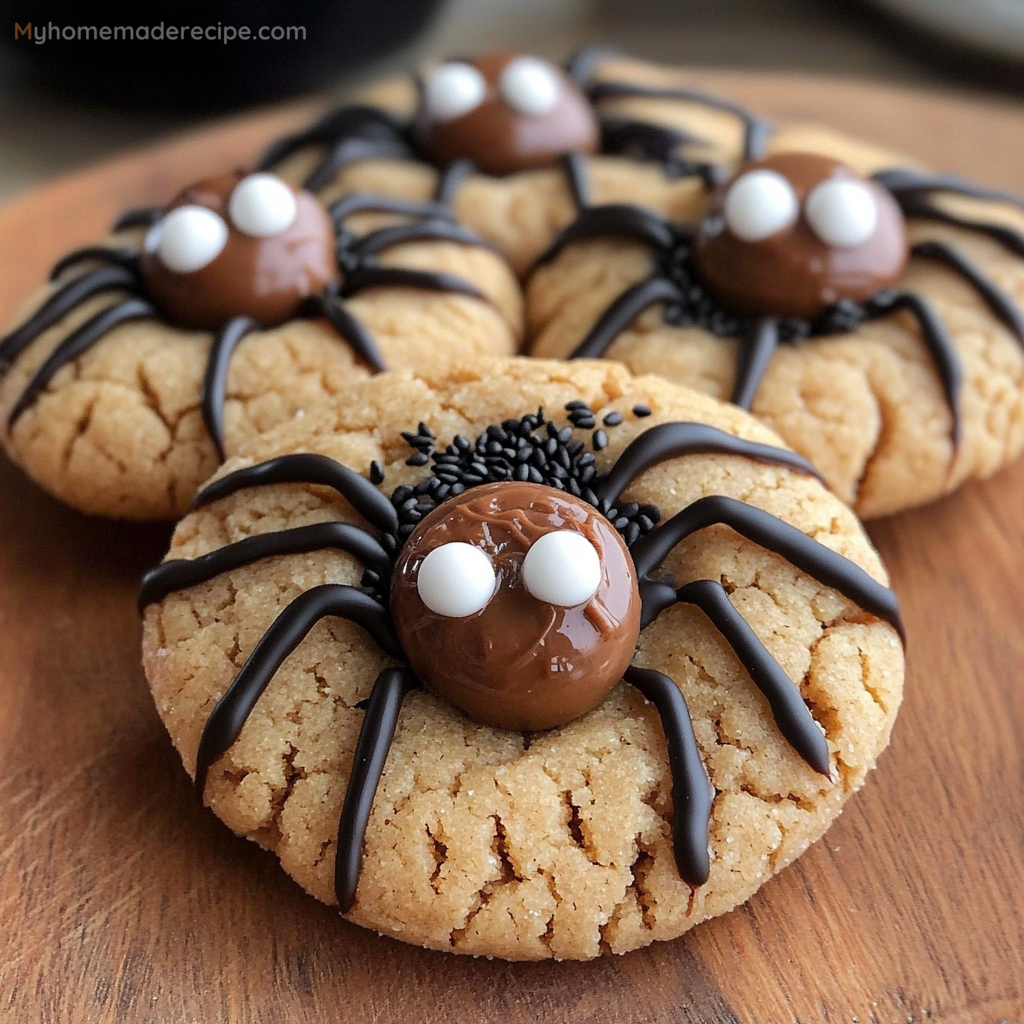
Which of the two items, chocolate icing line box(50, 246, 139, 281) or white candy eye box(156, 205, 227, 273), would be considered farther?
chocolate icing line box(50, 246, 139, 281)

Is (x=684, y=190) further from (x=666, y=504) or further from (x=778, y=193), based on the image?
(x=666, y=504)

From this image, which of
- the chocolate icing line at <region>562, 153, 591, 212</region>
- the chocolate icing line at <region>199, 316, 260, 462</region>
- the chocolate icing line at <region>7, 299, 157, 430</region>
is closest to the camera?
the chocolate icing line at <region>199, 316, 260, 462</region>

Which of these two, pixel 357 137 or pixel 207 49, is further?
pixel 207 49

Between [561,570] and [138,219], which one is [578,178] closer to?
[138,219]

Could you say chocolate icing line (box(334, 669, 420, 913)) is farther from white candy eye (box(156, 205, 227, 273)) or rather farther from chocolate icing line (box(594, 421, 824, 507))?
white candy eye (box(156, 205, 227, 273))

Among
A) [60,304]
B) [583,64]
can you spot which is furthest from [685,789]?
Answer: [583,64]

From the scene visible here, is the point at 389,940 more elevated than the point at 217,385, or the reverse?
the point at 217,385

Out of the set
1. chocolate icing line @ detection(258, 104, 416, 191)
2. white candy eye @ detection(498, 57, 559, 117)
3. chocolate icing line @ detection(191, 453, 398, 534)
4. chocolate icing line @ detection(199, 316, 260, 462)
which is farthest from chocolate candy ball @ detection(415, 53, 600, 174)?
chocolate icing line @ detection(191, 453, 398, 534)
